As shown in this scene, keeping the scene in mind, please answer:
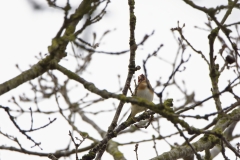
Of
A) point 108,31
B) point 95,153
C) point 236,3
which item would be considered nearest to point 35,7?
point 236,3

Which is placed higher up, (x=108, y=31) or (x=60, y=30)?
(x=108, y=31)

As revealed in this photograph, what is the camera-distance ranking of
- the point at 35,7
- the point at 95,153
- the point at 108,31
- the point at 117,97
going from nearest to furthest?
the point at 35,7
the point at 117,97
the point at 95,153
the point at 108,31

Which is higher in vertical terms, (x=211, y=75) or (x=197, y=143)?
(x=211, y=75)

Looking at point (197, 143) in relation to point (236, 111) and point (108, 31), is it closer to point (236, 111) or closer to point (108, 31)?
point (236, 111)

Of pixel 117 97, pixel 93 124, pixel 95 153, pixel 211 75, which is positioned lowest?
pixel 117 97

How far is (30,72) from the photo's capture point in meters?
2.79

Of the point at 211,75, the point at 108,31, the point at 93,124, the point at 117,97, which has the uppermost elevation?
the point at 108,31

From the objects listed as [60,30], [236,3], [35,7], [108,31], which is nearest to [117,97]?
[60,30]

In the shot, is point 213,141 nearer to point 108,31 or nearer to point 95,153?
point 95,153

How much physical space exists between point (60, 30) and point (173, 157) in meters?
1.82

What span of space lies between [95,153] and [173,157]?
68cm

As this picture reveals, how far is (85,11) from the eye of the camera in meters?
2.20

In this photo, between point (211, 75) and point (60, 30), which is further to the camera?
point (211, 75)

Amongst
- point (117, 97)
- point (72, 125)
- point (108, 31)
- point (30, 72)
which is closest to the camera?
point (117, 97)
